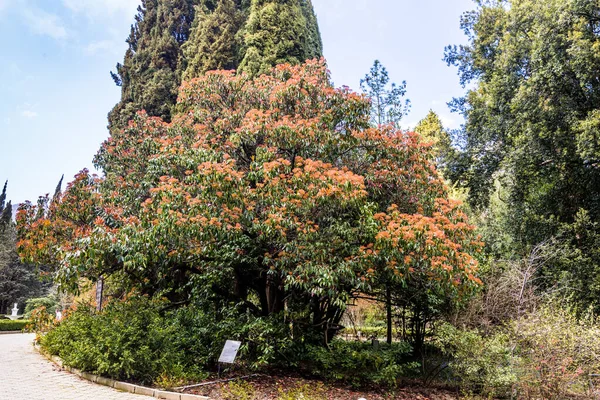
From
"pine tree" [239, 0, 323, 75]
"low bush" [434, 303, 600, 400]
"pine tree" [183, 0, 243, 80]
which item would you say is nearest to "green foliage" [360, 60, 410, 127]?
"pine tree" [239, 0, 323, 75]

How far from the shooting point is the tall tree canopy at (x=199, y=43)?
1598 centimetres

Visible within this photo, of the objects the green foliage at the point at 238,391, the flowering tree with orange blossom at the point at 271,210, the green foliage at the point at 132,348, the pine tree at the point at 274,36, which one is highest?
the pine tree at the point at 274,36

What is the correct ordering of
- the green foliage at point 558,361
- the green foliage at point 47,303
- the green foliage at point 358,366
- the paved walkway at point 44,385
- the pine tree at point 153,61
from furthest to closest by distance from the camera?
the green foliage at point 47,303
the pine tree at point 153,61
the green foliage at point 358,366
the green foliage at point 558,361
the paved walkway at point 44,385

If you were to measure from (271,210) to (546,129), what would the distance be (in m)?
8.90

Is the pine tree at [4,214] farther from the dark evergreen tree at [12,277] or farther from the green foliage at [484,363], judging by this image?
the green foliage at [484,363]

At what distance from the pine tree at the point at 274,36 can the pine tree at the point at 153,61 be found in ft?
15.2

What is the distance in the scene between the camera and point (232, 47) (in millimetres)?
Answer: 17922

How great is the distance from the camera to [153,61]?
20.0 metres

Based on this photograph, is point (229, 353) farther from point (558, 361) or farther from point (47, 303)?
point (47, 303)

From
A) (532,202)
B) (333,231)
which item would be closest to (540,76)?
(532,202)

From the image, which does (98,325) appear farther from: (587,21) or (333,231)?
(587,21)

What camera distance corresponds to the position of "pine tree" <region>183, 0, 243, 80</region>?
17.4m

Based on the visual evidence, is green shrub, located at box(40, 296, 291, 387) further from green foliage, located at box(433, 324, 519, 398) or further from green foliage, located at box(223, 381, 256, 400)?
green foliage, located at box(433, 324, 519, 398)

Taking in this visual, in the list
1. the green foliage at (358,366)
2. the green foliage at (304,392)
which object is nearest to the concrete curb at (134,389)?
the green foliage at (304,392)
